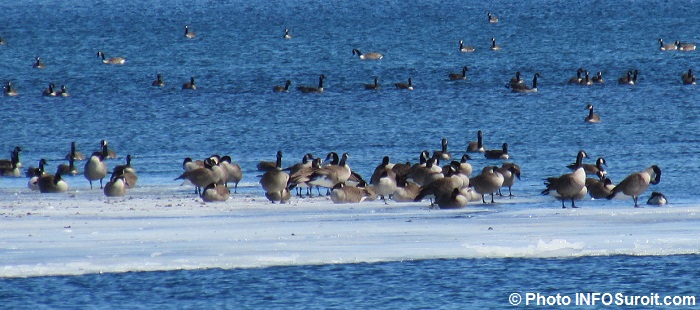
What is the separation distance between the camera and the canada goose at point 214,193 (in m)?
24.1

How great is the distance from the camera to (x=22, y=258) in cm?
1775

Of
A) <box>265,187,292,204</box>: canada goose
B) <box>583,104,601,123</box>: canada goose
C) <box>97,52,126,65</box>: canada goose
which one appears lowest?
<box>265,187,292,204</box>: canada goose

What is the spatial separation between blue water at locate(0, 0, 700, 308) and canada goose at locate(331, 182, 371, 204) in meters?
2.99

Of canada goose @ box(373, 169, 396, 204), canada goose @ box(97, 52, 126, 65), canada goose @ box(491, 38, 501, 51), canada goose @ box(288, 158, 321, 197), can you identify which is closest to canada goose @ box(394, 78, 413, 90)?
canada goose @ box(97, 52, 126, 65)

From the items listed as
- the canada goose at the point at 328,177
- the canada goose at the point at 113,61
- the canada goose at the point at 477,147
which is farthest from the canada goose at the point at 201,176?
the canada goose at the point at 113,61

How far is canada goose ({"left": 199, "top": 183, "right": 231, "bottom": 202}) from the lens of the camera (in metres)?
24.1

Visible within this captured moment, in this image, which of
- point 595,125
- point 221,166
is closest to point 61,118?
point 595,125

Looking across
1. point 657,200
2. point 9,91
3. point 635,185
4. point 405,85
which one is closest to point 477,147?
point 657,200

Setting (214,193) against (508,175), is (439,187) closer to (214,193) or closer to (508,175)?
(508,175)

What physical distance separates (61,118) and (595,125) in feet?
59.2

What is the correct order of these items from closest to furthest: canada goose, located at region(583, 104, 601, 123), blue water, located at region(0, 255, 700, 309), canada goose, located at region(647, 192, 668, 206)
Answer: blue water, located at region(0, 255, 700, 309) < canada goose, located at region(647, 192, 668, 206) < canada goose, located at region(583, 104, 601, 123)

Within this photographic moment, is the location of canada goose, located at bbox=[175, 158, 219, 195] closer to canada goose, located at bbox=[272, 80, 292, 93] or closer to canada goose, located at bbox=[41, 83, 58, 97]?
canada goose, located at bbox=[41, 83, 58, 97]

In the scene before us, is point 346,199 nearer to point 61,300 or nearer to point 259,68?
point 61,300

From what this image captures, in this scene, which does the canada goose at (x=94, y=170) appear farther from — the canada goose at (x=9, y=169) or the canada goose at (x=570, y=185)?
the canada goose at (x=570, y=185)
